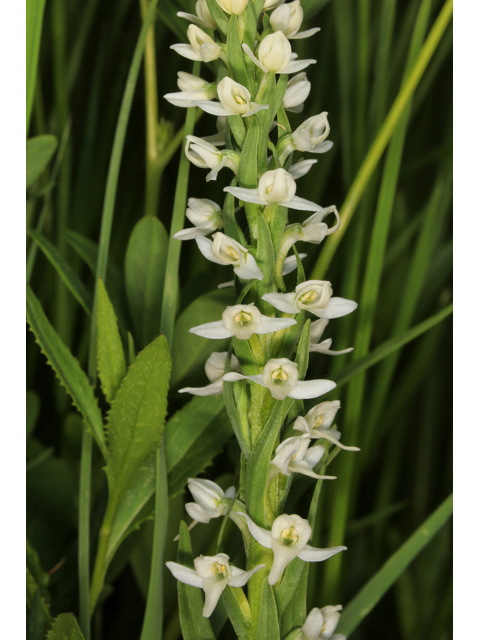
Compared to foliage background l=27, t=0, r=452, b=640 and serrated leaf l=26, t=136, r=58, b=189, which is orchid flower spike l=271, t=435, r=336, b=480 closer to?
foliage background l=27, t=0, r=452, b=640

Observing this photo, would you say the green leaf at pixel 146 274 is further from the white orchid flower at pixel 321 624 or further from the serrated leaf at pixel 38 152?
the white orchid flower at pixel 321 624

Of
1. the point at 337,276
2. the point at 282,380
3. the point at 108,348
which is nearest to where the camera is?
the point at 282,380

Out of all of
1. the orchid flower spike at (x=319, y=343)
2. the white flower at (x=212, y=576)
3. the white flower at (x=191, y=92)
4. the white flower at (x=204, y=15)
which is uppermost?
the white flower at (x=204, y=15)

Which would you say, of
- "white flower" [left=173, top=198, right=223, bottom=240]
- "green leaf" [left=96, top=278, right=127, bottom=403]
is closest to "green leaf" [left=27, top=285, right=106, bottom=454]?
"green leaf" [left=96, top=278, right=127, bottom=403]

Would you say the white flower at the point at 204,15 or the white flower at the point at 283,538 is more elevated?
the white flower at the point at 204,15

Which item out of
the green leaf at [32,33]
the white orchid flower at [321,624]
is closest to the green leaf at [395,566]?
the white orchid flower at [321,624]

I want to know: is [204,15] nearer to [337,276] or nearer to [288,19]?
[288,19]

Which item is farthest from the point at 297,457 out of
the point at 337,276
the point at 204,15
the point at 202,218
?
the point at 337,276
